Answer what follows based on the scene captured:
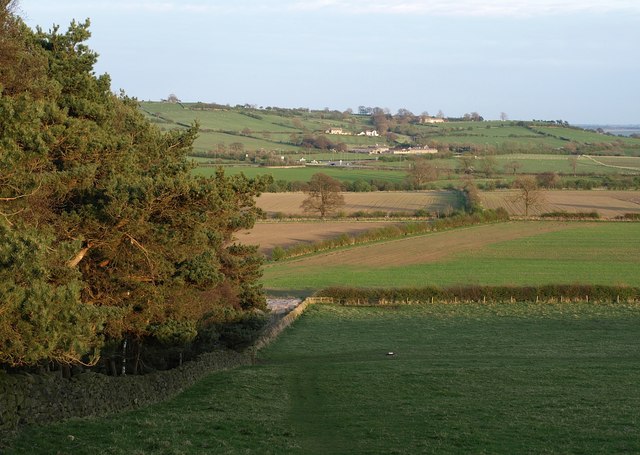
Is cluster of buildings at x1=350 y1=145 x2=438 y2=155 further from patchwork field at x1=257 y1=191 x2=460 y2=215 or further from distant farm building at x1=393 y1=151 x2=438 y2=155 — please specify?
patchwork field at x1=257 y1=191 x2=460 y2=215

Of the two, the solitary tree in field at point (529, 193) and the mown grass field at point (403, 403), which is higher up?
the solitary tree in field at point (529, 193)

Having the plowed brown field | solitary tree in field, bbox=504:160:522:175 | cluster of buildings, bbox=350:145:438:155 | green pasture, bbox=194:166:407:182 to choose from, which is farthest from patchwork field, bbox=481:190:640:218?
cluster of buildings, bbox=350:145:438:155

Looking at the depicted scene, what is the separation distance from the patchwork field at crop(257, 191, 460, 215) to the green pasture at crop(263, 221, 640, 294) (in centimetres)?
1809

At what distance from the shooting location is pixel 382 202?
3841 inches

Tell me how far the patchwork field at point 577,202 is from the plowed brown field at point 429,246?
27.8 ft

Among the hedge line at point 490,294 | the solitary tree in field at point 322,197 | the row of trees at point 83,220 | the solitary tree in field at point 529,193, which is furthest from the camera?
the solitary tree in field at point 529,193

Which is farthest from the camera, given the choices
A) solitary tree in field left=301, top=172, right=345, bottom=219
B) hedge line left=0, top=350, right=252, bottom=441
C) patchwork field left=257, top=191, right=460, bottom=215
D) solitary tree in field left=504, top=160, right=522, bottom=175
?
solitary tree in field left=504, top=160, right=522, bottom=175

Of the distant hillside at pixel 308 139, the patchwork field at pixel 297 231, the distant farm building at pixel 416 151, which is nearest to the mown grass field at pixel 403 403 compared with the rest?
the patchwork field at pixel 297 231

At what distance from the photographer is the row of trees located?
15.4 meters

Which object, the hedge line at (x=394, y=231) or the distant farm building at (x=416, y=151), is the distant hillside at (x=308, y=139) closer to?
the distant farm building at (x=416, y=151)

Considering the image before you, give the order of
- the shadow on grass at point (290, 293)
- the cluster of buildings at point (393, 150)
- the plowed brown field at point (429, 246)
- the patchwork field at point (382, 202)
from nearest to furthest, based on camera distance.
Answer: the shadow on grass at point (290, 293), the plowed brown field at point (429, 246), the patchwork field at point (382, 202), the cluster of buildings at point (393, 150)

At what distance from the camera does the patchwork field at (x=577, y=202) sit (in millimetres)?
89188

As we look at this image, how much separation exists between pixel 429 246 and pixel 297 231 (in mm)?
13302

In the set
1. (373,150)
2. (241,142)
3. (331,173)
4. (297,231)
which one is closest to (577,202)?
(297,231)
